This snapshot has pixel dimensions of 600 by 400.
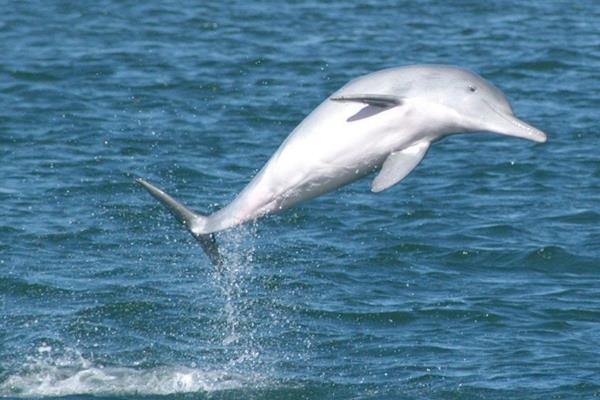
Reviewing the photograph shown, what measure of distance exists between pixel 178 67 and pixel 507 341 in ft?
45.6

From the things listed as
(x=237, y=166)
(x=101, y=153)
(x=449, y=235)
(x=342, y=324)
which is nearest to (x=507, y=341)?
(x=342, y=324)

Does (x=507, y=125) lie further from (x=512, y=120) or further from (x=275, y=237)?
(x=275, y=237)

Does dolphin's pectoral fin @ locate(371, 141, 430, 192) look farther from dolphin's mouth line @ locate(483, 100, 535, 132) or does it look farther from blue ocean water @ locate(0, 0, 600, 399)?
blue ocean water @ locate(0, 0, 600, 399)

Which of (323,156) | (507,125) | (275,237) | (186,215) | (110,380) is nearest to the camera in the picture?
(507,125)

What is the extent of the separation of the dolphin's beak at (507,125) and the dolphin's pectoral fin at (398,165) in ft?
1.81

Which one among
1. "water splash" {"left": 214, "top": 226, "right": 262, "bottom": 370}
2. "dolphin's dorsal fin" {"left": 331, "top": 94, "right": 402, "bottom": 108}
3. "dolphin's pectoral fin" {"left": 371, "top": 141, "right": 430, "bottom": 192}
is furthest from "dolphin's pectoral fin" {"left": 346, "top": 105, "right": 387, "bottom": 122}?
"water splash" {"left": 214, "top": 226, "right": 262, "bottom": 370}

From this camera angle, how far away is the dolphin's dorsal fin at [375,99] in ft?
39.9

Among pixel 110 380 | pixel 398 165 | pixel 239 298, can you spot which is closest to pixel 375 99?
pixel 398 165

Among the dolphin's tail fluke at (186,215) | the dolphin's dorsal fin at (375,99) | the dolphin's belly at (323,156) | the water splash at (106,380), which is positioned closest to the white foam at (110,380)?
the water splash at (106,380)

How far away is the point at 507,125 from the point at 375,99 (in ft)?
3.55

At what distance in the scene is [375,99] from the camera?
1231 centimetres

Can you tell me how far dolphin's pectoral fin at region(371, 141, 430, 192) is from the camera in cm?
1262

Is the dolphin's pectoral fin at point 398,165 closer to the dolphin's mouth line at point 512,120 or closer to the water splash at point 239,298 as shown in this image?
the dolphin's mouth line at point 512,120

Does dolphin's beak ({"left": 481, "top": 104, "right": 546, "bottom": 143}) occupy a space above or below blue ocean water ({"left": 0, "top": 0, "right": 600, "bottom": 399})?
above
